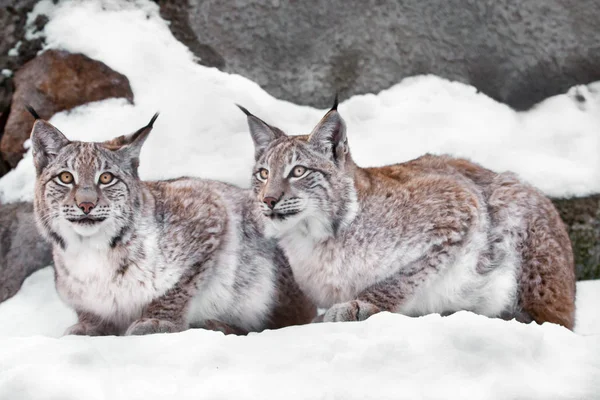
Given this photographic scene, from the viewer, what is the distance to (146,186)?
5.41 meters

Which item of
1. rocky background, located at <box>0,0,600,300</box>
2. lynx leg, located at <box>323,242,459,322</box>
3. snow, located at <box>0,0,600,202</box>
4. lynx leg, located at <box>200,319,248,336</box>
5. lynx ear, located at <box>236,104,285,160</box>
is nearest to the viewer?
lynx leg, located at <box>323,242,459,322</box>

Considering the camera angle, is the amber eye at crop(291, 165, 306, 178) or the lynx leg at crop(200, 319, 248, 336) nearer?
the amber eye at crop(291, 165, 306, 178)

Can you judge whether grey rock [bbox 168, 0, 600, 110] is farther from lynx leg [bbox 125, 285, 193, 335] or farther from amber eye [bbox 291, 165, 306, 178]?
lynx leg [bbox 125, 285, 193, 335]

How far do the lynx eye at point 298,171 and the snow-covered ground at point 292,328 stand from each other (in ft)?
3.37

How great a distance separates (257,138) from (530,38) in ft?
10.7

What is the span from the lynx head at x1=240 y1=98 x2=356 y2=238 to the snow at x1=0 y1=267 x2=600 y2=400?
2.68 feet

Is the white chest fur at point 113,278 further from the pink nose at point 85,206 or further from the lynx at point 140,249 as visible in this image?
the pink nose at point 85,206

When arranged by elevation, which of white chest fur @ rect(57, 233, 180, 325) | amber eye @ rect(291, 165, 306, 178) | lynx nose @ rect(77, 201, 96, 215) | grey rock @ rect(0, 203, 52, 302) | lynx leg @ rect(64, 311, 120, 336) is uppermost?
amber eye @ rect(291, 165, 306, 178)

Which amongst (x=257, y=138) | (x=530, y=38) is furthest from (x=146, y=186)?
(x=530, y=38)

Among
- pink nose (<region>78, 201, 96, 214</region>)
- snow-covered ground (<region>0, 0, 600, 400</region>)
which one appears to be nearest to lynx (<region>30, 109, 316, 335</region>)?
pink nose (<region>78, 201, 96, 214</region>)

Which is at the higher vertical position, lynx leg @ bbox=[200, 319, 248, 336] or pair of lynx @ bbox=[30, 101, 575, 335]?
pair of lynx @ bbox=[30, 101, 575, 335]

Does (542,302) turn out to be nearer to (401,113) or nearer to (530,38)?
(401,113)

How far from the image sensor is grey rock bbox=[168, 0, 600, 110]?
7383mm

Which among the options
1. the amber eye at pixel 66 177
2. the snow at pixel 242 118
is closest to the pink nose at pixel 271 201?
the amber eye at pixel 66 177
